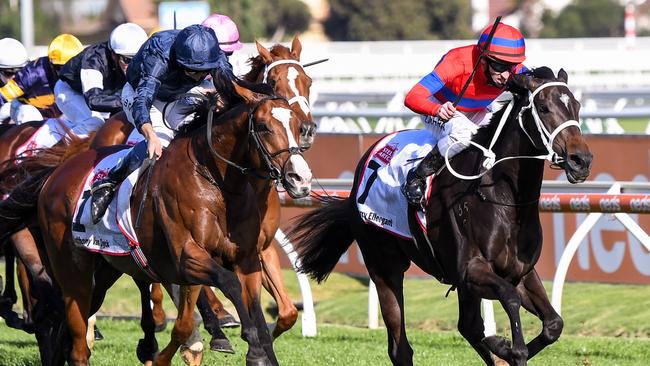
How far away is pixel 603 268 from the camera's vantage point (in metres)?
9.59

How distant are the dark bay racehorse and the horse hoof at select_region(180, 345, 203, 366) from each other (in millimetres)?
1253

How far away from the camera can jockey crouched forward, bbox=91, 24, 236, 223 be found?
256 inches

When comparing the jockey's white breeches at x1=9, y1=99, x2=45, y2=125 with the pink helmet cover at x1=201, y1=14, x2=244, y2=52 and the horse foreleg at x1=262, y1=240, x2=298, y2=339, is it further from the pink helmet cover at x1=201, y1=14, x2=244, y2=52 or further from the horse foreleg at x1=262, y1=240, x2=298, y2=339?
the horse foreleg at x1=262, y1=240, x2=298, y2=339

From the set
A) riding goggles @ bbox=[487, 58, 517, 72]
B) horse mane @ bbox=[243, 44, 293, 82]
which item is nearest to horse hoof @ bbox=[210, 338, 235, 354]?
horse mane @ bbox=[243, 44, 293, 82]

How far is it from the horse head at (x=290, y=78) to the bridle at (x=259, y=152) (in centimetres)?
16

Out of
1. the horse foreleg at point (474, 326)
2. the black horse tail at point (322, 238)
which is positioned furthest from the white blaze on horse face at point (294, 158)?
the black horse tail at point (322, 238)

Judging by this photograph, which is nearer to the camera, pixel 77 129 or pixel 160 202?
pixel 160 202

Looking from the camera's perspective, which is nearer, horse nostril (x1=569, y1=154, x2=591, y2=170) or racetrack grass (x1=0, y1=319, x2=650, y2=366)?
horse nostril (x1=569, y1=154, x2=591, y2=170)

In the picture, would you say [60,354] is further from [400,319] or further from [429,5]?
[429,5]

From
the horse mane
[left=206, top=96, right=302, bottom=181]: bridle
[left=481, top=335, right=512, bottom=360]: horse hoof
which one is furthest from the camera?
the horse mane

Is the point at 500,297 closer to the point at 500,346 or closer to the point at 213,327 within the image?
the point at 500,346

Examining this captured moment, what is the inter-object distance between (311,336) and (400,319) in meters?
2.25

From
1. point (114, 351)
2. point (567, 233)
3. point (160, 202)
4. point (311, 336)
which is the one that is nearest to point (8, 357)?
point (114, 351)

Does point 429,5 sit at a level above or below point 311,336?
below
